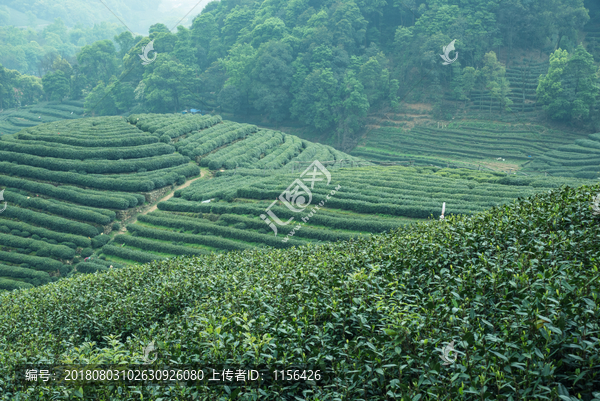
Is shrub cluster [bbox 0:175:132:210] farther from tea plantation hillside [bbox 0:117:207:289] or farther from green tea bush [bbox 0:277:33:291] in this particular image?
green tea bush [bbox 0:277:33:291]

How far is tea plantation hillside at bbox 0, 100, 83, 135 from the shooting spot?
70556 mm

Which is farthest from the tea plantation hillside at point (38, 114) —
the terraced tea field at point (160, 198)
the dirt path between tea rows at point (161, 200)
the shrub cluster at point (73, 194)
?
the dirt path between tea rows at point (161, 200)

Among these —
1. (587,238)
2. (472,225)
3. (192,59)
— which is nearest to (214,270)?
(472,225)

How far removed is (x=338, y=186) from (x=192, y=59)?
195 ft

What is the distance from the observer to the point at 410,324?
5035 millimetres

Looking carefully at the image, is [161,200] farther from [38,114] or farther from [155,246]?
[38,114]

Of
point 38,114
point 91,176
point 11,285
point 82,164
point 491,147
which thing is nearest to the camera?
point 11,285

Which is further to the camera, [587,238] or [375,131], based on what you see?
[375,131]

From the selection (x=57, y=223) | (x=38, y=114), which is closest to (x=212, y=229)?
(x=57, y=223)

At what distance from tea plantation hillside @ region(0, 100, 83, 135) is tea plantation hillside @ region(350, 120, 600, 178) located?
54.0m

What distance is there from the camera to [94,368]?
5.88 m

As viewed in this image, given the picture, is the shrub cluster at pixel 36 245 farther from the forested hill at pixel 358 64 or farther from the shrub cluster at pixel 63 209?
the forested hill at pixel 358 64

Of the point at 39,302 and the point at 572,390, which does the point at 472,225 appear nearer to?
the point at 572,390

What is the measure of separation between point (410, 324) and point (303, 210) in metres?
20.8
